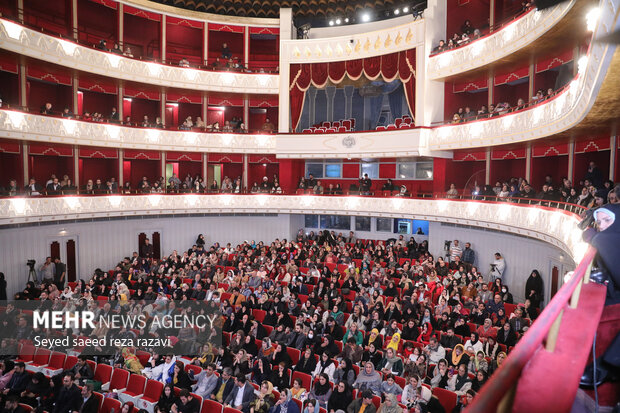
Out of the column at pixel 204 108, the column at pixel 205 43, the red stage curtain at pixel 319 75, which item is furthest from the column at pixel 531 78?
the column at pixel 204 108

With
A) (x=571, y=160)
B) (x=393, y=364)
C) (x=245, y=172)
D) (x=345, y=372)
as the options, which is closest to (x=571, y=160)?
(x=571, y=160)

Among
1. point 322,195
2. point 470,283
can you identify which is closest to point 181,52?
point 322,195

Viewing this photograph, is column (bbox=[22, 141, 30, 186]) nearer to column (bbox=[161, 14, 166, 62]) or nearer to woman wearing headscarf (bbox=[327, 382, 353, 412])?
column (bbox=[161, 14, 166, 62])

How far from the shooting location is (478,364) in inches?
296

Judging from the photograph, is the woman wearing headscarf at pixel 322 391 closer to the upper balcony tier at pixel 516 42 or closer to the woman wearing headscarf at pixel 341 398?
the woman wearing headscarf at pixel 341 398

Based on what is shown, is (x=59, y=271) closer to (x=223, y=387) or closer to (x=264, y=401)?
(x=223, y=387)

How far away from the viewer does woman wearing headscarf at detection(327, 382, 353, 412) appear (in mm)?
7020

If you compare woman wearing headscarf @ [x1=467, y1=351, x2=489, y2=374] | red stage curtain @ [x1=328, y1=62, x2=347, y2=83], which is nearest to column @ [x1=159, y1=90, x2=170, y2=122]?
red stage curtain @ [x1=328, y1=62, x2=347, y2=83]

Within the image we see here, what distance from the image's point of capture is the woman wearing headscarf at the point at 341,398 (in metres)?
7.02

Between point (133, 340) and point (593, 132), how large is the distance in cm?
1190

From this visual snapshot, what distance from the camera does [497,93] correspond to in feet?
54.4

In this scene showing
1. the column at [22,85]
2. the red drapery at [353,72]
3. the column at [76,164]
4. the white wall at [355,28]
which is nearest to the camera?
the column at [22,85]

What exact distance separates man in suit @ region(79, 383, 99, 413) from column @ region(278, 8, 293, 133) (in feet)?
48.3

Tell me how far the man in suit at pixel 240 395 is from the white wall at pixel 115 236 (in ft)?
35.9
